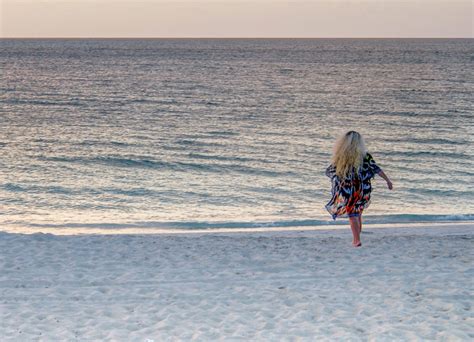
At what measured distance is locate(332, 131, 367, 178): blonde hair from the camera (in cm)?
953

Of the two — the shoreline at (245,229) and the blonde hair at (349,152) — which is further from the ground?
the blonde hair at (349,152)

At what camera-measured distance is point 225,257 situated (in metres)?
9.75

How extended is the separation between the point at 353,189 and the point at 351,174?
23 centimetres

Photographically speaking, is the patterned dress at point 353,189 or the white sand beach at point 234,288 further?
the patterned dress at point 353,189

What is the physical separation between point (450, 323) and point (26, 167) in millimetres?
16867

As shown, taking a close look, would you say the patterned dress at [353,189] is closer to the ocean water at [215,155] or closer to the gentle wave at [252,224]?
the gentle wave at [252,224]

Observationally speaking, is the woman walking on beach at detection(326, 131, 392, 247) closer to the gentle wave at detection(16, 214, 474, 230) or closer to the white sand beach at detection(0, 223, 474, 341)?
the white sand beach at detection(0, 223, 474, 341)

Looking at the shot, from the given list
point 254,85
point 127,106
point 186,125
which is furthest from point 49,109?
point 254,85

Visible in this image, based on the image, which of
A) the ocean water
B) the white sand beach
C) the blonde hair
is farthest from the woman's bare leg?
the ocean water

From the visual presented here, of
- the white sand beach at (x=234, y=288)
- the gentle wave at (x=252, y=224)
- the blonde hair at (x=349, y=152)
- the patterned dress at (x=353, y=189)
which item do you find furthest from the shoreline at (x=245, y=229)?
the blonde hair at (x=349, y=152)

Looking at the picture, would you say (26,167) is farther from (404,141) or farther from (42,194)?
(404,141)

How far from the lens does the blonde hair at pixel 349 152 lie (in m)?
9.53

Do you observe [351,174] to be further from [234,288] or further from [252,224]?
[252,224]

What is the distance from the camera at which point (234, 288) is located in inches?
321
